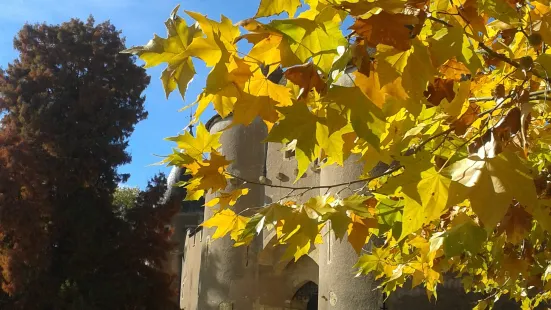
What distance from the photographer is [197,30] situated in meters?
1.67

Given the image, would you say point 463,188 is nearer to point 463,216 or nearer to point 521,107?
point 521,107

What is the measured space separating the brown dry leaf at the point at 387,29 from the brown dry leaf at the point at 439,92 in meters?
0.63

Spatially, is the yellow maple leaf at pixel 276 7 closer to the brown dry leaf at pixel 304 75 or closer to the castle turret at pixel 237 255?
the brown dry leaf at pixel 304 75

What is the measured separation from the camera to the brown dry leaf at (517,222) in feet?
7.51

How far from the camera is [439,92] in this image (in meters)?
2.06

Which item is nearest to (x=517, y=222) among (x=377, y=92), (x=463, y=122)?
(x=463, y=122)

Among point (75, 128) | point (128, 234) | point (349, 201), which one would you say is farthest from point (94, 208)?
point (349, 201)

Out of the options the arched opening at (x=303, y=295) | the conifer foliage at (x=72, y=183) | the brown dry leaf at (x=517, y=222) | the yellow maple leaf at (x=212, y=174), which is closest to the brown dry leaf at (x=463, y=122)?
the brown dry leaf at (x=517, y=222)

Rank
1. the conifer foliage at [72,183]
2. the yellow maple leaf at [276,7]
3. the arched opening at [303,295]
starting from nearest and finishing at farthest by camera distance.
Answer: the yellow maple leaf at [276,7] < the conifer foliage at [72,183] < the arched opening at [303,295]

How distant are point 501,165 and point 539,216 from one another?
0.51 m

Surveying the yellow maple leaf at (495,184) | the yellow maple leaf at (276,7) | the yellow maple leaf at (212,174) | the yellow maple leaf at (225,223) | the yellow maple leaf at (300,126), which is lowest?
the yellow maple leaf at (495,184)

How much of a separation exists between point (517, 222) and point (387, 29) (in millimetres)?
1258

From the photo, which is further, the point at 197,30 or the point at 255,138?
the point at 255,138

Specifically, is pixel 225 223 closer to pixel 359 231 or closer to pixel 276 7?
pixel 359 231
